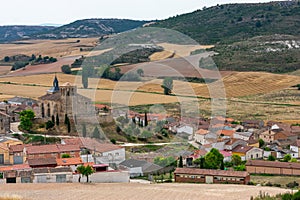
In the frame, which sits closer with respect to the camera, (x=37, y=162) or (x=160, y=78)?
(x=37, y=162)

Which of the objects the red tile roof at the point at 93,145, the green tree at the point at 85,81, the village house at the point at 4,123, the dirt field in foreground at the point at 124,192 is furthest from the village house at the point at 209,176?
the green tree at the point at 85,81

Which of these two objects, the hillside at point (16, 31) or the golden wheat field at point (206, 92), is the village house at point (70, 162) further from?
the hillside at point (16, 31)

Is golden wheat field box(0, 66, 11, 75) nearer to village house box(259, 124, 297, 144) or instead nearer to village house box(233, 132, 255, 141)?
village house box(233, 132, 255, 141)

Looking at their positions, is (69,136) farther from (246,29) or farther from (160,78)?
(246,29)

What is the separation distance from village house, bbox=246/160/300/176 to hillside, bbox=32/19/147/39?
10199 cm

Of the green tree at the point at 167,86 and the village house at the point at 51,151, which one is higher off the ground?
the green tree at the point at 167,86

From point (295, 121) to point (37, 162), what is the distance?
25.0 metres

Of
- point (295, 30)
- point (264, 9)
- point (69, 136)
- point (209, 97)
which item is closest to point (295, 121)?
point (209, 97)

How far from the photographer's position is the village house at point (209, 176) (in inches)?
1060

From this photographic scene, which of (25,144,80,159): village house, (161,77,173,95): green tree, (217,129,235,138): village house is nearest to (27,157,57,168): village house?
(25,144,80,159): village house

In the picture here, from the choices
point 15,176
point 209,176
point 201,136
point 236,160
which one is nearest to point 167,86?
point 201,136

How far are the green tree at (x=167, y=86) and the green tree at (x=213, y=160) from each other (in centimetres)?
2656

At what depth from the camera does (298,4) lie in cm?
10175

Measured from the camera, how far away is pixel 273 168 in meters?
29.8
